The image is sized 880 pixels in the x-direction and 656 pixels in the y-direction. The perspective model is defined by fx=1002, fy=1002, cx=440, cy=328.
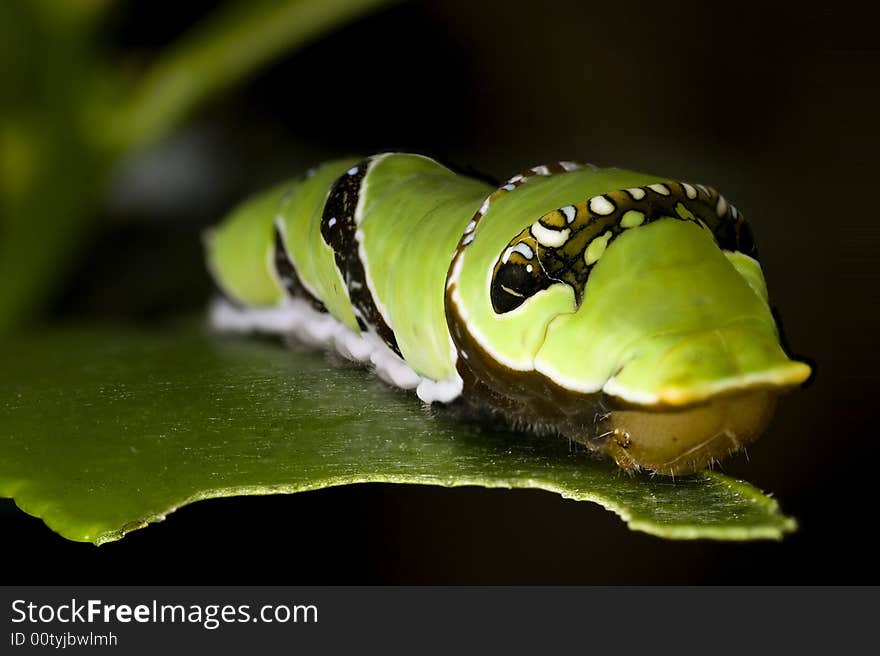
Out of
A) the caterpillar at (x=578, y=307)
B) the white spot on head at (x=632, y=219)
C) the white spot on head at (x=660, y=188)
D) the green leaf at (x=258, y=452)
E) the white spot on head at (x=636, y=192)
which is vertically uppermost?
the white spot on head at (x=660, y=188)

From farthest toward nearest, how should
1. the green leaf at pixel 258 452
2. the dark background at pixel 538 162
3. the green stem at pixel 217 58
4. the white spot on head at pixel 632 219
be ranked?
the green stem at pixel 217 58
the dark background at pixel 538 162
the white spot on head at pixel 632 219
the green leaf at pixel 258 452

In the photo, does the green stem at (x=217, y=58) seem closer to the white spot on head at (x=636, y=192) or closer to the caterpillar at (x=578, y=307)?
the caterpillar at (x=578, y=307)

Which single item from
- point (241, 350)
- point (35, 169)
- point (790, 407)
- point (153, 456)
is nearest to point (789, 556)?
point (790, 407)

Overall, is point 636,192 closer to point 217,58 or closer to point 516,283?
point 516,283

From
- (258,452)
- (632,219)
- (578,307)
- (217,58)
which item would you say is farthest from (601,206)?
(217,58)

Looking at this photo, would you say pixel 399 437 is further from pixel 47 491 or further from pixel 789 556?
pixel 789 556

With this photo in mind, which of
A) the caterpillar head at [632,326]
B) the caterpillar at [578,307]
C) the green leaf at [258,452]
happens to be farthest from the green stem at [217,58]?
the caterpillar head at [632,326]
